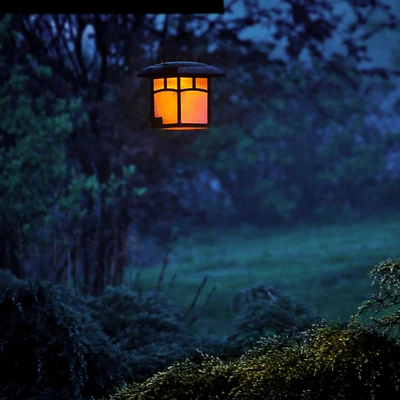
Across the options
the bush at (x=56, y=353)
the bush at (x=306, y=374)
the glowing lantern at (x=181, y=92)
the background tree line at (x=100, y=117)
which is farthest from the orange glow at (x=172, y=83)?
the background tree line at (x=100, y=117)

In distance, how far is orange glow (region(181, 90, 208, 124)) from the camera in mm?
4797

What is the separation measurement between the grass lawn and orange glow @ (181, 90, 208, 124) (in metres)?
3.69

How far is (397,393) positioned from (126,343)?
2.92 metres

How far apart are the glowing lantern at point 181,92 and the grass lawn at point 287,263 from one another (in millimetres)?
3702

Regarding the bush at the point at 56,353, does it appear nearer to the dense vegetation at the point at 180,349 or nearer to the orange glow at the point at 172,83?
the dense vegetation at the point at 180,349

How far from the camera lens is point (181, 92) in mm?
4793

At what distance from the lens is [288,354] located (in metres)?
3.34

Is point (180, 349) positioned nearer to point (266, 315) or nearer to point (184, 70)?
point (266, 315)

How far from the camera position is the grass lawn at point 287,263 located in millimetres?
10945

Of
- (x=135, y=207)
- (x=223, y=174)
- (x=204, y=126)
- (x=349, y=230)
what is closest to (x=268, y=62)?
(x=135, y=207)

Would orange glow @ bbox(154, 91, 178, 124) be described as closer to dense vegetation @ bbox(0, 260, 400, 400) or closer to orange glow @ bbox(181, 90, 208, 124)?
orange glow @ bbox(181, 90, 208, 124)

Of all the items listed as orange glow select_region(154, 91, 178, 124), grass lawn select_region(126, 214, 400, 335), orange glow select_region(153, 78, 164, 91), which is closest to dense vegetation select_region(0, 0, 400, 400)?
grass lawn select_region(126, 214, 400, 335)

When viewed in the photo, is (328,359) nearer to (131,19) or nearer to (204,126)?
(204,126)

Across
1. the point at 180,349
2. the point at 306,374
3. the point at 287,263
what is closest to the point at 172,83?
the point at 180,349
